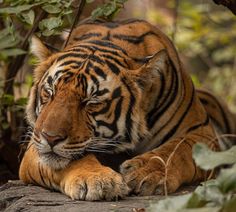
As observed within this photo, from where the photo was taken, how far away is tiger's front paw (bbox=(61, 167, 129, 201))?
388 centimetres

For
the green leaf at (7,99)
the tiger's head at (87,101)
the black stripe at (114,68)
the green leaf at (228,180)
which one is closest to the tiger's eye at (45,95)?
the tiger's head at (87,101)

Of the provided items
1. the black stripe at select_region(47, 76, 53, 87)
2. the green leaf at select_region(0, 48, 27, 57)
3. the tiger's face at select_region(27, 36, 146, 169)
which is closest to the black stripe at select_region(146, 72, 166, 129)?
the tiger's face at select_region(27, 36, 146, 169)

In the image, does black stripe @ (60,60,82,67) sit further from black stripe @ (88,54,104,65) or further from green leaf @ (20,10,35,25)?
green leaf @ (20,10,35,25)

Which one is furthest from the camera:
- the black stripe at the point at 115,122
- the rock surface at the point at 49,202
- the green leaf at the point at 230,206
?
the black stripe at the point at 115,122

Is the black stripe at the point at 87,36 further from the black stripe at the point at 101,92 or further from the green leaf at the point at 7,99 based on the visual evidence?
the green leaf at the point at 7,99

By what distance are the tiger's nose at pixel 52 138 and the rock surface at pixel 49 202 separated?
287mm

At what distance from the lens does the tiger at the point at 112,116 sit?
13.4ft

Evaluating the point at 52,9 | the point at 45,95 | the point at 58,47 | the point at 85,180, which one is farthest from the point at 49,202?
the point at 58,47

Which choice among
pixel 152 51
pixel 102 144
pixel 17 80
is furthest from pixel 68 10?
pixel 17 80

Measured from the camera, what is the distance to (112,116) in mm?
4422

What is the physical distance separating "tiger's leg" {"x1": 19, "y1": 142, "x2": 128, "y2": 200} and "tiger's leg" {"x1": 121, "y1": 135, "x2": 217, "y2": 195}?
0.61 feet

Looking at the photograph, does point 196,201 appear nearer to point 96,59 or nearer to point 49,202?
point 49,202

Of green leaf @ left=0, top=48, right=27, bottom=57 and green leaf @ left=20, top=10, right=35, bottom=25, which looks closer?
green leaf @ left=20, top=10, right=35, bottom=25

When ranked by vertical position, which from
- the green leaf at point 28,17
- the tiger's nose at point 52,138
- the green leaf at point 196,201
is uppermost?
the green leaf at point 196,201
